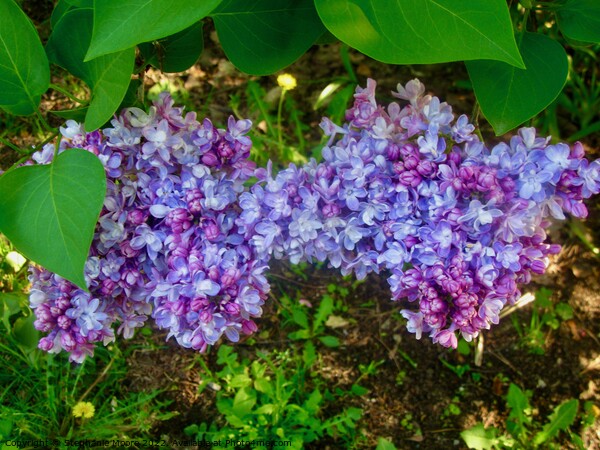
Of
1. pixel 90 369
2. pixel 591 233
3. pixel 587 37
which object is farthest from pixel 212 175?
pixel 591 233

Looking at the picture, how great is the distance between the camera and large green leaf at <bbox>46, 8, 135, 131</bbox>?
0.89 m

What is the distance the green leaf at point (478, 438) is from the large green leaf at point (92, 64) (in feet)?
3.79

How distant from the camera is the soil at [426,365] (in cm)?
163

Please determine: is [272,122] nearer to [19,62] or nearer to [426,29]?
[19,62]

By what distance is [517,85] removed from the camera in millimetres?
972

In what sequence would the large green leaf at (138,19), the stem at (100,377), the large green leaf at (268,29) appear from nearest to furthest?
the large green leaf at (138,19) < the large green leaf at (268,29) < the stem at (100,377)

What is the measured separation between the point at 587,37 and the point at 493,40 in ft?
1.08

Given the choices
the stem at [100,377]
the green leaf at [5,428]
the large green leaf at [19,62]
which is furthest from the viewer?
the stem at [100,377]

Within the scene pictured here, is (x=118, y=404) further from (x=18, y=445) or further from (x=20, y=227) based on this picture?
(x=20, y=227)

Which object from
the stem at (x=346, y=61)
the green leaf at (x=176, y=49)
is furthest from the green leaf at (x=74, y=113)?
the stem at (x=346, y=61)

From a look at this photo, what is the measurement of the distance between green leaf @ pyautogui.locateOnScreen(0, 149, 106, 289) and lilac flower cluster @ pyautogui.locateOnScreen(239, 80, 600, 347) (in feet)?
0.81

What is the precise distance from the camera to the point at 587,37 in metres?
0.97

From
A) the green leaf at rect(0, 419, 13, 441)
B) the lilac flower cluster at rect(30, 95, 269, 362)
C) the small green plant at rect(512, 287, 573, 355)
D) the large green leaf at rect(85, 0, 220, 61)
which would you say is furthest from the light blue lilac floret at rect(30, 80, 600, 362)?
the small green plant at rect(512, 287, 573, 355)

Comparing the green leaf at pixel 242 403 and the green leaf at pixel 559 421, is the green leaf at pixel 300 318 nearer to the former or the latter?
the green leaf at pixel 242 403
